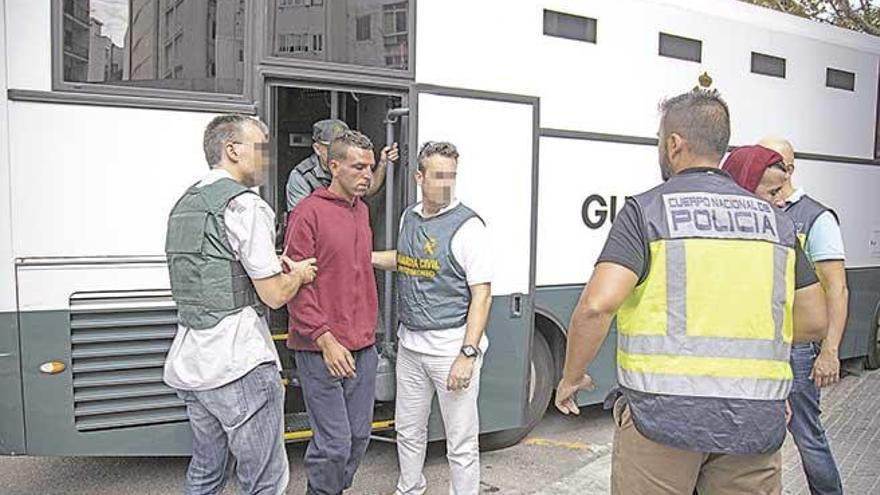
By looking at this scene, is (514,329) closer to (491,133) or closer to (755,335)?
(491,133)

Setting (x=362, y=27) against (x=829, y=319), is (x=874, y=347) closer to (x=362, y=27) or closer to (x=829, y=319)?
(x=829, y=319)

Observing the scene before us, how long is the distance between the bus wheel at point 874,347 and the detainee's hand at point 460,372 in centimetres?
554

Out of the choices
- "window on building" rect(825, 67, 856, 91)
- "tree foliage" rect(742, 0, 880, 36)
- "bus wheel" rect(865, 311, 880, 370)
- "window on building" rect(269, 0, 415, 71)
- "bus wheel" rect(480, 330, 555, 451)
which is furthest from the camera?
"tree foliage" rect(742, 0, 880, 36)

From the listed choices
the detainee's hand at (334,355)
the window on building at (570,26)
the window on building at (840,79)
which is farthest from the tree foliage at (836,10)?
the detainee's hand at (334,355)

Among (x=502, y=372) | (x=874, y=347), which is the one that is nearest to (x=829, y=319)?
(x=502, y=372)

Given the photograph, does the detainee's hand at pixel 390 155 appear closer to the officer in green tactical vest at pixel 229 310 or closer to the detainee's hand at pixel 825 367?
the officer in green tactical vest at pixel 229 310

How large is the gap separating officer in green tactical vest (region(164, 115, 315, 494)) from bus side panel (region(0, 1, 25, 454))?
1061 millimetres

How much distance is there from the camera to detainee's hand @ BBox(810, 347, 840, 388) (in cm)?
389

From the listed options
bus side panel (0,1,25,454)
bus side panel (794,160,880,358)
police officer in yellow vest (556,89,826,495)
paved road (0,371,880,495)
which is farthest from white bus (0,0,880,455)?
police officer in yellow vest (556,89,826,495)

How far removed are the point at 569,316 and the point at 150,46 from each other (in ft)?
10.1

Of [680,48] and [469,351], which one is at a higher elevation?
[680,48]

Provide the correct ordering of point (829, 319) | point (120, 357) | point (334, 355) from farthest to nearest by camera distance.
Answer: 1. point (120, 357)
2. point (334, 355)
3. point (829, 319)

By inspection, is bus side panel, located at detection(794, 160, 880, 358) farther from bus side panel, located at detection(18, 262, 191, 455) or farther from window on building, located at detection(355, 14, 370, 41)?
bus side panel, located at detection(18, 262, 191, 455)

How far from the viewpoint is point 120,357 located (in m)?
4.14
